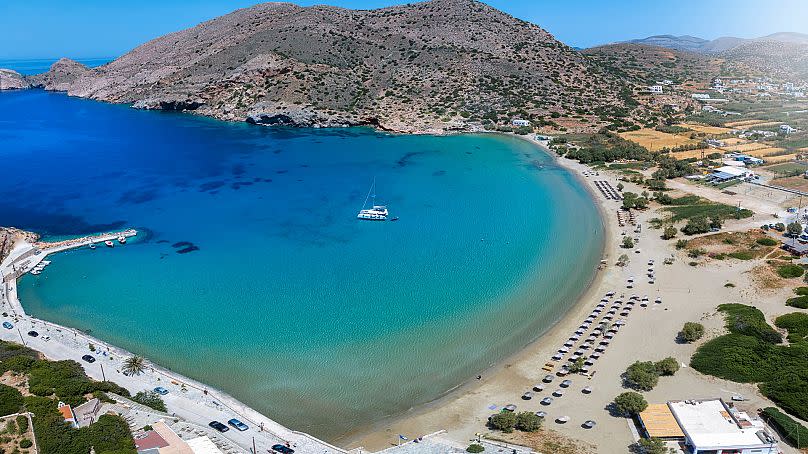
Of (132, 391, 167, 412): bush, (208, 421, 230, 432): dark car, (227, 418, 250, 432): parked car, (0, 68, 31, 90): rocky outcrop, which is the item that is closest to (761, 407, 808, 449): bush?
(227, 418, 250, 432): parked car

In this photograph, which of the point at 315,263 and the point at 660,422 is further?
the point at 315,263

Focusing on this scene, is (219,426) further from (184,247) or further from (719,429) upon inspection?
(184,247)

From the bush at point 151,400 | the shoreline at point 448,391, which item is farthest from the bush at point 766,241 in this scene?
the bush at point 151,400

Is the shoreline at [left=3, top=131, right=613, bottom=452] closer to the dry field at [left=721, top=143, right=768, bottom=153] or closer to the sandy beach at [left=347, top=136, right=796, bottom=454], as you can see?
the sandy beach at [left=347, top=136, right=796, bottom=454]

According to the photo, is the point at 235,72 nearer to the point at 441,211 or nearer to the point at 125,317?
the point at 441,211

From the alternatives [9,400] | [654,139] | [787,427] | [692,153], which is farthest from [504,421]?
[654,139]

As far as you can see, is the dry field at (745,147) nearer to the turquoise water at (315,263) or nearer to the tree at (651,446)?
the turquoise water at (315,263)
